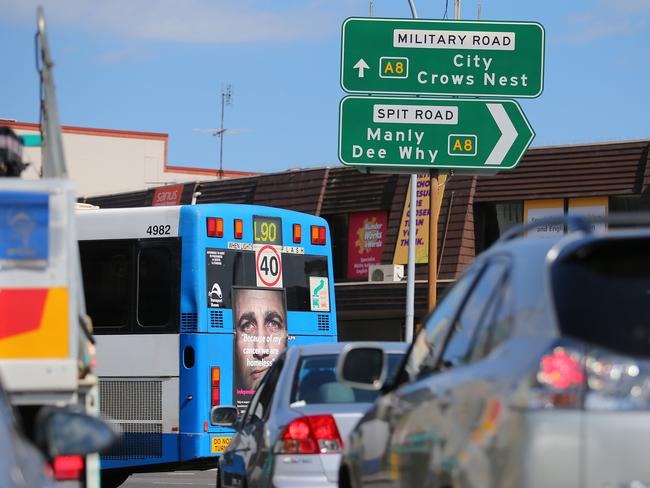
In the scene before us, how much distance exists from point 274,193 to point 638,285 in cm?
3413

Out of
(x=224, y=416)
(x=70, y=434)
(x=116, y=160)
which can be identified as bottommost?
(x=224, y=416)

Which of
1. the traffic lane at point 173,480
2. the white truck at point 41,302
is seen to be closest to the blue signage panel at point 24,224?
the white truck at point 41,302

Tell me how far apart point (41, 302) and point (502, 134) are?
41.9 feet

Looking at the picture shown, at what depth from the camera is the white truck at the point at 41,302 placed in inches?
240

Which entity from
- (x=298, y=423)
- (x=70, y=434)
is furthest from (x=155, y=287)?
(x=70, y=434)

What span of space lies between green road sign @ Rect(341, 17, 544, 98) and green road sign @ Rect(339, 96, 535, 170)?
201mm

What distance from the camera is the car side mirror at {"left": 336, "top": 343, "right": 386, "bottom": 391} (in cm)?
672

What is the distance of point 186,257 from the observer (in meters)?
16.1

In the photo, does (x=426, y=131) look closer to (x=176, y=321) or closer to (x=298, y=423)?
(x=176, y=321)

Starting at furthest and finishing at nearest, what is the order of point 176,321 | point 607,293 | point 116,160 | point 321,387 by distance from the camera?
1. point 116,160
2. point 176,321
3. point 321,387
4. point 607,293

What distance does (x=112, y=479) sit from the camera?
647 inches

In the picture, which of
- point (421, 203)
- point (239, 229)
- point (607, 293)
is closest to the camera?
point (607, 293)

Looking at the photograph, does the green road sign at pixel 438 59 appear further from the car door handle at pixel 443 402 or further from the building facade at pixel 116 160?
the building facade at pixel 116 160

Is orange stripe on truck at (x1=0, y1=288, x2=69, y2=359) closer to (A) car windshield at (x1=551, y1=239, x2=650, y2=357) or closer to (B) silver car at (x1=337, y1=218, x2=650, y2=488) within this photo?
(B) silver car at (x1=337, y1=218, x2=650, y2=488)
